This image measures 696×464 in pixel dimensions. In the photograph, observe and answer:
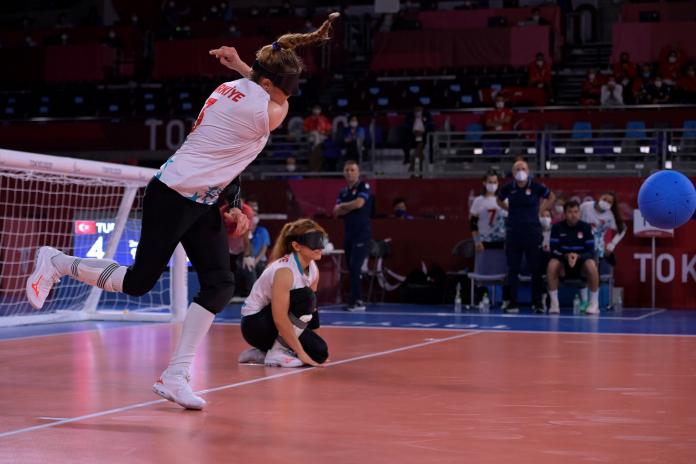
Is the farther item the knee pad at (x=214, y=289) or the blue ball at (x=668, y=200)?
the blue ball at (x=668, y=200)

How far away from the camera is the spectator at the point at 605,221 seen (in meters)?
15.6

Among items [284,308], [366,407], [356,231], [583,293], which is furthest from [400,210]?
[366,407]

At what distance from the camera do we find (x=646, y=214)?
11.4 m

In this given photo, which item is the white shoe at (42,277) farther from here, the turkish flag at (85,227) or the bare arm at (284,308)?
the turkish flag at (85,227)

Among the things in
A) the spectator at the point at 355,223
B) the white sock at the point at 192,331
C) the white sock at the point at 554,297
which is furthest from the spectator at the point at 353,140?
the white sock at the point at 192,331

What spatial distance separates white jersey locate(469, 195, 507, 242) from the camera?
632 inches

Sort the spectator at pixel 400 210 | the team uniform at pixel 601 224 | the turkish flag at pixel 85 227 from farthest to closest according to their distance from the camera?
the spectator at pixel 400 210
the team uniform at pixel 601 224
the turkish flag at pixel 85 227

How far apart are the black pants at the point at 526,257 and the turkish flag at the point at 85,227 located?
586 cm

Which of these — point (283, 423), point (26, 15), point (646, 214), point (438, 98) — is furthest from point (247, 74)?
point (26, 15)

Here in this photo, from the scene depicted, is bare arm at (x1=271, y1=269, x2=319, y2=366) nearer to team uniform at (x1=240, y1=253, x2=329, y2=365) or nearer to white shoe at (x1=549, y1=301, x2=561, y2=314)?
team uniform at (x1=240, y1=253, x2=329, y2=365)

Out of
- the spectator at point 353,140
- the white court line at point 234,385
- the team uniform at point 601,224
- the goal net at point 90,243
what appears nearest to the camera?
the white court line at point 234,385

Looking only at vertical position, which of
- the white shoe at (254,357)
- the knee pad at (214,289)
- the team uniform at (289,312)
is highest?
the knee pad at (214,289)

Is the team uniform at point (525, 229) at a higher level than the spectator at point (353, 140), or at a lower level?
lower

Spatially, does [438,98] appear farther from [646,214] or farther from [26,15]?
[26,15]
